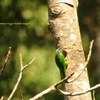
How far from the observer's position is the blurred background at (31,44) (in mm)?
6766

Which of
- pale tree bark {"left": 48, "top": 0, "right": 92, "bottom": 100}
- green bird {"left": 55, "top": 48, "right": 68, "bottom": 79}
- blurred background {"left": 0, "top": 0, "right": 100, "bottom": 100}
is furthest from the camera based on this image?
blurred background {"left": 0, "top": 0, "right": 100, "bottom": 100}

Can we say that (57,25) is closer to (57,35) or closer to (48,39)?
(57,35)

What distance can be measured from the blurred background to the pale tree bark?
10.3 feet

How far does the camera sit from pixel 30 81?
24.2 ft

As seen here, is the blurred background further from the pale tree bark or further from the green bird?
the green bird

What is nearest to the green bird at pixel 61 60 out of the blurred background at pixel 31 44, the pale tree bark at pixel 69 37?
the pale tree bark at pixel 69 37

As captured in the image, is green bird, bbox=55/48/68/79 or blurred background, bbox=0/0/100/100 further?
blurred background, bbox=0/0/100/100

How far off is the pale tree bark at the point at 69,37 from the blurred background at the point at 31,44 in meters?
3.13

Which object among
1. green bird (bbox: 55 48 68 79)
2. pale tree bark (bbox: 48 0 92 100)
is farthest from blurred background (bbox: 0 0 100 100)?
green bird (bbox: 55 48 68 79)

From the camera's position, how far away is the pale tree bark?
9.82 ft

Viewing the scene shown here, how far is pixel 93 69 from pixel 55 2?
6.24 m

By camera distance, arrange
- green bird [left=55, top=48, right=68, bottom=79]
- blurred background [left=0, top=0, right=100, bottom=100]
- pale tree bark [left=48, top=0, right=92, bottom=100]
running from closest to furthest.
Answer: green bird [left=55, top=48, right=68, bottom=79] < pale tree bark [left=48, top=0, right=92, bottom=100] < blurred background [left=0, top=0, right=100, bottom=100]

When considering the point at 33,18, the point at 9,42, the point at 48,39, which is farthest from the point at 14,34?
the point at 48,39

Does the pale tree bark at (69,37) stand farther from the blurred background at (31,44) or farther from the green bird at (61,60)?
the blurred background at (31,44)
